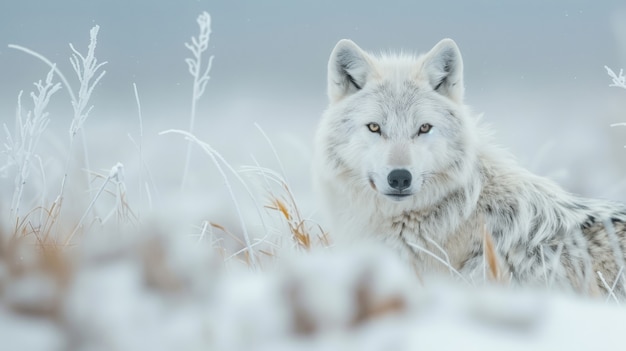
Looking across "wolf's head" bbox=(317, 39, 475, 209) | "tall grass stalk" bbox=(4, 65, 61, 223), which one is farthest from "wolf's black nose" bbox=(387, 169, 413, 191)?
"tall grass stalk" bbox=(4, 65, 61, 223)

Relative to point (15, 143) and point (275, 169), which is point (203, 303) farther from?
point (275, 169)

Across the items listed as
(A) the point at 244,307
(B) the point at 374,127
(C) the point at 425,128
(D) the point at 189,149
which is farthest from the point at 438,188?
(A) the point at 244,307

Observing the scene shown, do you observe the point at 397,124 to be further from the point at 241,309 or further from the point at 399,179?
the point at 241,309

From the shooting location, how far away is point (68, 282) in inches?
47.3

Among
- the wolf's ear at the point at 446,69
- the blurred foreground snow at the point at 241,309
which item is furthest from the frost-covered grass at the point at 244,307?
the wolf's ear at the point at 446,69

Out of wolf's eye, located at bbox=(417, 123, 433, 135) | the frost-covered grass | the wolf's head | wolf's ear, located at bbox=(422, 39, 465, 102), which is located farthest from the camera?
wolf's ear, located at bbox=(422, 39, 465, 102)

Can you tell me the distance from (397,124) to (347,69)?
2.06ft

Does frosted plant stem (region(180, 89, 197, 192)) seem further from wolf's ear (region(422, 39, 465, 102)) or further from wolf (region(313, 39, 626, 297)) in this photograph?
wolf's ear (region(422, 39, 465, 102))

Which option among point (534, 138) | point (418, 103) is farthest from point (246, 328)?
point (534, 138)

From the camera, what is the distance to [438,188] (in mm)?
3721

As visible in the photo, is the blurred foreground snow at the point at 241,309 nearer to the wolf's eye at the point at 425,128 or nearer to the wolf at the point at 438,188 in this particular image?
the wolf at the point at 438,188

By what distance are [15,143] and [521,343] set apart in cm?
271

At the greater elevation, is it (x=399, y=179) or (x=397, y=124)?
(x=397, y=124)

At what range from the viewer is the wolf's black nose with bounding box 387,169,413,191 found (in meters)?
3.45
